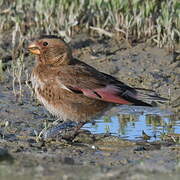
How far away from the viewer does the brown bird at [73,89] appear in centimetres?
722

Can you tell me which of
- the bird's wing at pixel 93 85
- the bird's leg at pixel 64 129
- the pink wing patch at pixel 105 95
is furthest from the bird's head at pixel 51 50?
the bird's leg at pixel 64 129

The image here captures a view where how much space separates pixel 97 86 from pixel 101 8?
364cm

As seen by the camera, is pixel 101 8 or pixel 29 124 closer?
pixel 29 124

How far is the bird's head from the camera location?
24.8 ft

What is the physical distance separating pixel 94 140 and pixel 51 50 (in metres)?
1.22

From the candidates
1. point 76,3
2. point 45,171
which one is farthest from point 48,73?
point 76,3

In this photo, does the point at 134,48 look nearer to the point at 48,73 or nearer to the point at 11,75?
the point at 11,75

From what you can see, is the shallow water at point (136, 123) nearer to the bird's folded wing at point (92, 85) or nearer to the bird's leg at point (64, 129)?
the bird's leg at point (64, 129)

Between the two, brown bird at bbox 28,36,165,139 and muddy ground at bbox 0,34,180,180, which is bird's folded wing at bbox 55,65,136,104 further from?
muddy ground at bbox 0,34,180,180

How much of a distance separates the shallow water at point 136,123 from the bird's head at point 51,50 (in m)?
0.96

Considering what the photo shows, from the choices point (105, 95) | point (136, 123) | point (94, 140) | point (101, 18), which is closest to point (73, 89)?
point (105, 95)

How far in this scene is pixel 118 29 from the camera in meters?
10.5

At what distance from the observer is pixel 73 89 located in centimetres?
725

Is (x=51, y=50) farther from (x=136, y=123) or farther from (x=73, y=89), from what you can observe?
(x=136, y=123)
